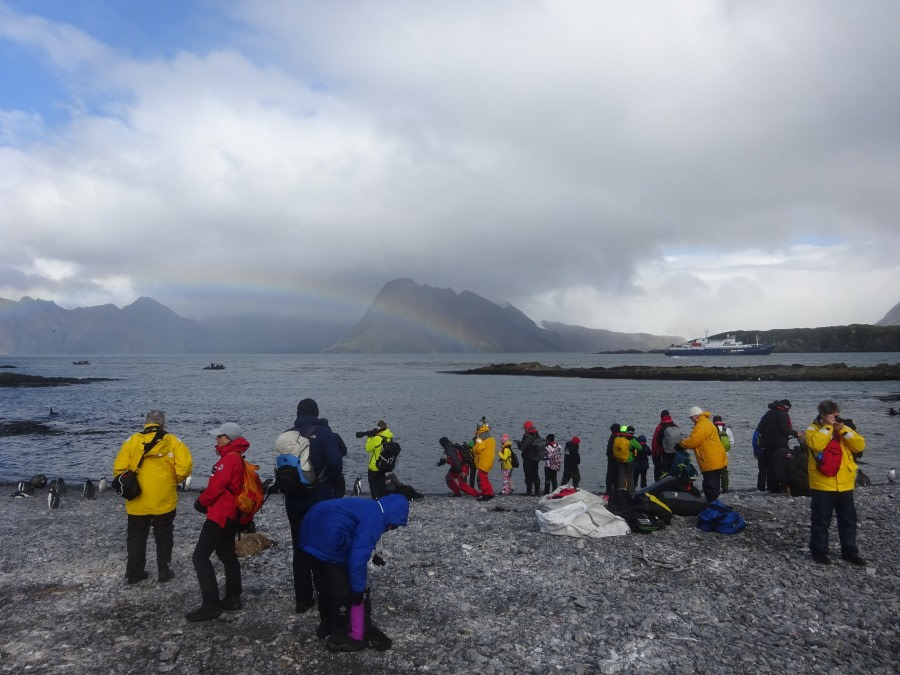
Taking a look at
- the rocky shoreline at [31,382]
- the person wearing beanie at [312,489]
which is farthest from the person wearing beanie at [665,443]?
the rocky shoreline at [31,382]

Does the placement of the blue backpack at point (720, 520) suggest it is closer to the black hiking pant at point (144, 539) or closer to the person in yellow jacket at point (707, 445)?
the person in yellow jacket at point (707, 445)

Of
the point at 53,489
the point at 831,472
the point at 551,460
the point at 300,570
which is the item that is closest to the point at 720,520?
the point at 831,472

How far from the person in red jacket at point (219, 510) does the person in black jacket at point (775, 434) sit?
1266 cm

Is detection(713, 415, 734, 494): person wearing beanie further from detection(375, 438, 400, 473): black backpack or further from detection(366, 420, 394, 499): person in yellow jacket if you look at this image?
detection(366, 420, 394, 499): person in yellow jacket

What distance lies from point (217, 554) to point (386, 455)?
20.8ft

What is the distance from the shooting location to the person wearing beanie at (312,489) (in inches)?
286

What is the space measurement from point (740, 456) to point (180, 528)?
2251 cm

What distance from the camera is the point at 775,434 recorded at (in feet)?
48.0

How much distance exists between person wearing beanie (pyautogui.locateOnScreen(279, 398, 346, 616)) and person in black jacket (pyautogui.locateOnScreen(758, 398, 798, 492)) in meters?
11.5

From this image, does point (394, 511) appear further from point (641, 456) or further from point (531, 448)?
point (641, 456)

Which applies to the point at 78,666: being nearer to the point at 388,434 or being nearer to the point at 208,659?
the point at 208,659

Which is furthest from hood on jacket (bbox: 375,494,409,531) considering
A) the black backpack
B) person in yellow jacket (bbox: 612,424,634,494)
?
person in yellow jacket (bbox: 612,424,634,494)

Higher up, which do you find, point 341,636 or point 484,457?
point 484,457

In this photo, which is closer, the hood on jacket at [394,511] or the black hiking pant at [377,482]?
the hood on jacket at [394,511]
